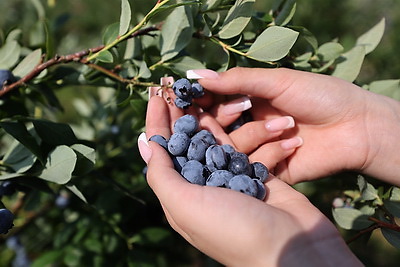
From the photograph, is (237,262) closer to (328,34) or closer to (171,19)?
(171,19)

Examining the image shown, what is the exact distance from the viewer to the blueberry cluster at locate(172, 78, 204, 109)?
1.03 meters

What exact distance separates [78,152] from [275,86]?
555 millimetres

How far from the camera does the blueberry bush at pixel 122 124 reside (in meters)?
1.03

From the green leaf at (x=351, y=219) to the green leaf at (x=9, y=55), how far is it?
3.37 feet

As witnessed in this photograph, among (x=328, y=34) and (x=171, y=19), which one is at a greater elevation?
(x=171, y=19)

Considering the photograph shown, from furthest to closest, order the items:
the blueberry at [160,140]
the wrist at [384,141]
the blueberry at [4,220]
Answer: the wrist at [384,141]
the blueberry at [160,140]
the blueberry at [4,220]

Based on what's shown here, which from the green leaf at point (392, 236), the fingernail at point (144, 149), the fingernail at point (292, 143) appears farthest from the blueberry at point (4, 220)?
the green leaf at point (392, 236)

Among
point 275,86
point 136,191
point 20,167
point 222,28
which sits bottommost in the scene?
point 136,191

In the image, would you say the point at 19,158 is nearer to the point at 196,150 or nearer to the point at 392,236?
the point at 196,150

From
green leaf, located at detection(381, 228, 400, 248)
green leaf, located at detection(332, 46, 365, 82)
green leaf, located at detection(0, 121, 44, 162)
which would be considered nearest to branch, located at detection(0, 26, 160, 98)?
green leaf, located at detection(0, 121, 44, 162)

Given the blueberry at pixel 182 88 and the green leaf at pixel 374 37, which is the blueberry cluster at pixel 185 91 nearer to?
the blueberry at pixel 182 88

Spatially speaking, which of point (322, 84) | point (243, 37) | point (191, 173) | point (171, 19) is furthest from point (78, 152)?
point (322, 84)

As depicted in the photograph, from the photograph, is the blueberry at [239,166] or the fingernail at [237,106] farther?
the fingernail at [237,106]

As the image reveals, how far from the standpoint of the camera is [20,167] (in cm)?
105
